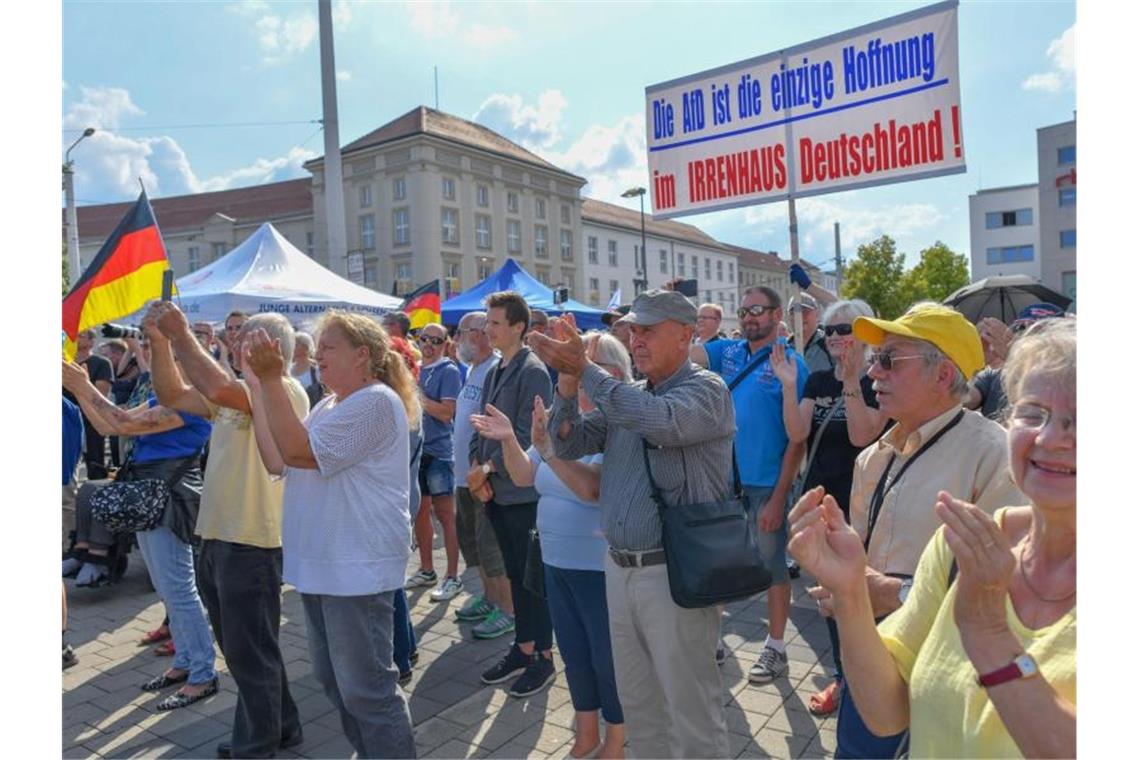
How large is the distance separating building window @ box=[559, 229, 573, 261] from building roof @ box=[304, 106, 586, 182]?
528cm

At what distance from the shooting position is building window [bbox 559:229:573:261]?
175 feet

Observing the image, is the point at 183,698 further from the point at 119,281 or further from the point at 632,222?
the point at 632,222

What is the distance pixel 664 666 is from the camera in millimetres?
2545

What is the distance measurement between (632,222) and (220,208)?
3256 cm

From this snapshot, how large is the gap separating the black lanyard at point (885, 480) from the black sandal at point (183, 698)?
11.3ft

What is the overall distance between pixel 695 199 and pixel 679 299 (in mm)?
2544

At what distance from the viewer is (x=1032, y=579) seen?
4.42 feet

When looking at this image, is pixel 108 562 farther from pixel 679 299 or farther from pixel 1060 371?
pixel 1060 371

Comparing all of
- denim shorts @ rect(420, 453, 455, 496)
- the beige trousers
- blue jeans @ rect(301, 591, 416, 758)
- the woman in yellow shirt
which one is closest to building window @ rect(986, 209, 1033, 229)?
denim shorts @ rect(420, 453, 455, 496)

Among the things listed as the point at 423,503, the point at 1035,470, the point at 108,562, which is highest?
the point at 1035,470

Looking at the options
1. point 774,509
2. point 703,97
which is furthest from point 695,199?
point 774,509

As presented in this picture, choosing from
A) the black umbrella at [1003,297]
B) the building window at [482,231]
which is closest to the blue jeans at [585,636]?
the black umbrella at [1003,297]

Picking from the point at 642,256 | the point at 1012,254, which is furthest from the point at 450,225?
the point at 1012,254

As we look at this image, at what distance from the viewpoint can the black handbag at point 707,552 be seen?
2455 mm
